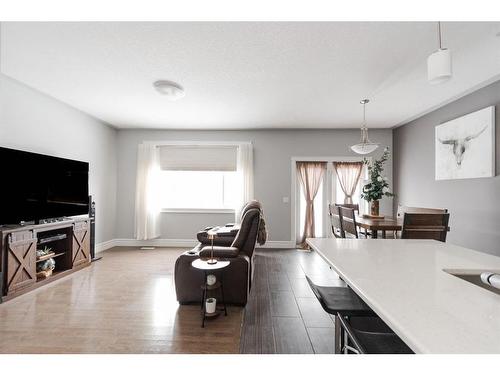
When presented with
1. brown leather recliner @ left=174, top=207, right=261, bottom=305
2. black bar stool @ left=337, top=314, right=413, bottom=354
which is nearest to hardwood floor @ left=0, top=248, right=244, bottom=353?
brown leather recliner @ left=174, top=207, right=261, bottom=305

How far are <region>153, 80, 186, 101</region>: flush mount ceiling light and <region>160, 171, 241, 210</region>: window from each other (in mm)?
2351

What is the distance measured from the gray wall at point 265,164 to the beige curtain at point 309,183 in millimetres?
254

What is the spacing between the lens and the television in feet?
9.01

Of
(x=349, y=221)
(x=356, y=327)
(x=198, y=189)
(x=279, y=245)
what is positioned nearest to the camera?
(x=356, y=327)

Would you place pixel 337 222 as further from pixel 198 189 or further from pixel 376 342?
pixel 198 189

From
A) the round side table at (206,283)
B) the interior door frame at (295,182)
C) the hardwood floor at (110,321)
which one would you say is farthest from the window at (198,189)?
the round side table at (206,283)

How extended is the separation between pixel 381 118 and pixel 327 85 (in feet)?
6.57

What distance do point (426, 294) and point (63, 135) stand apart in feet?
16.1

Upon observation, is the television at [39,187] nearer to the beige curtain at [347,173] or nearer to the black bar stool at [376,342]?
the black bar stool at [376,342]

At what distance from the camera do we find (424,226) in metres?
2.26

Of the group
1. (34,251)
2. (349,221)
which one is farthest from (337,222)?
(34,251)

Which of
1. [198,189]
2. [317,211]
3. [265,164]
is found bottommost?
→ [317,211]

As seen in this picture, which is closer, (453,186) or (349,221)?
(349,221)

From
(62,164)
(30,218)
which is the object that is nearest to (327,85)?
(62,164)
